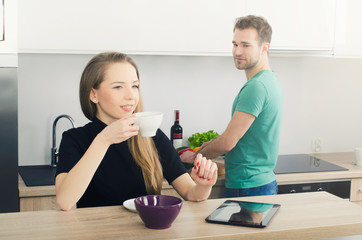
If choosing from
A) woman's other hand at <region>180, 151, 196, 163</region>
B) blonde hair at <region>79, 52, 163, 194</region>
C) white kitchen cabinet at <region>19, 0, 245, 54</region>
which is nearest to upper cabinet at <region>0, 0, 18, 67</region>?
white kitchen cabinet at <region>19, 0, 245, 54</region>

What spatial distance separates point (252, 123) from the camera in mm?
2785

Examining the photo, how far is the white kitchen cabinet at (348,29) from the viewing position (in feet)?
11.0

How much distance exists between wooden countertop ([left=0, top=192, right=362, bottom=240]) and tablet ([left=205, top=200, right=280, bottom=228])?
0.07ft

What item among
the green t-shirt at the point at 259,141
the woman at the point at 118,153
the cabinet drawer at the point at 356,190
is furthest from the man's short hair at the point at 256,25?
the cabinet drawer at the point at 356,190

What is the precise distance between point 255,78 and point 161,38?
24.7 inches

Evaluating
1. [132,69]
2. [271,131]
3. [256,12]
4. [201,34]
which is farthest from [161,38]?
[132,69]

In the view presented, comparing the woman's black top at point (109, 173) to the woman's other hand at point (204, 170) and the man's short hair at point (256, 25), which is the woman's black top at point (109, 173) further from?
the man's short hair at point (256, 25)

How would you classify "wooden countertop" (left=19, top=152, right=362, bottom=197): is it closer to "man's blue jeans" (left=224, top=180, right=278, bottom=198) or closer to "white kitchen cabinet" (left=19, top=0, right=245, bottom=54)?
"man's blue jeans" (left=224, top=180, right=278, bottom=198)

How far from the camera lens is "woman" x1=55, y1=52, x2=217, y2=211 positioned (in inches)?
75.5

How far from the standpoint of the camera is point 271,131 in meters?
2.80

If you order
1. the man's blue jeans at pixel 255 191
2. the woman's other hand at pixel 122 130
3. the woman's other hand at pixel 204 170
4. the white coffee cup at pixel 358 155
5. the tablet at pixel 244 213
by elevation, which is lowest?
the man's blue jeans at pixel 255 191

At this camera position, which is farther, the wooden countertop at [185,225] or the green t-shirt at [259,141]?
the green t-shirt at [259,141]

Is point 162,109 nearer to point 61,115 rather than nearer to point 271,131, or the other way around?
point 61,115

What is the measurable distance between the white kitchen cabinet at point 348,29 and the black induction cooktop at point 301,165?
0.73 m
